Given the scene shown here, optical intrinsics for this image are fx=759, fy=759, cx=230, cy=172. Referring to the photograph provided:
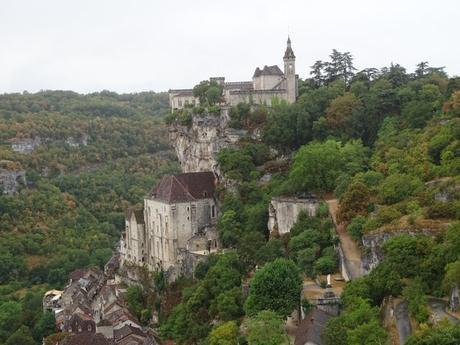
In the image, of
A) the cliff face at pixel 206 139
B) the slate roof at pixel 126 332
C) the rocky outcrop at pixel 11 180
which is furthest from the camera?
the rocky outcrop at pixel 11 180

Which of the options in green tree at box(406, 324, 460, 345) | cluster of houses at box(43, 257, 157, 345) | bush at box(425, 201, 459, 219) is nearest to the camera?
green tree at box(406, 324, 460, 345)

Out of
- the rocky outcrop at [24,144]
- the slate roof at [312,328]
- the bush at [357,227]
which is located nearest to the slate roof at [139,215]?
the bush at [357,227]

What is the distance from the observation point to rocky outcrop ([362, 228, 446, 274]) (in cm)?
3884

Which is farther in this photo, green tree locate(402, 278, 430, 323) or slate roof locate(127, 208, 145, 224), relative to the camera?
slate roof locate(127, 208, 145, 224)

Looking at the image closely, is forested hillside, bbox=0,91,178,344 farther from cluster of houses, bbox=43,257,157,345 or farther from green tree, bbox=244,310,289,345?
green tree, bbox=244,310,289,345

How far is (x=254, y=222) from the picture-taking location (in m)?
55.8

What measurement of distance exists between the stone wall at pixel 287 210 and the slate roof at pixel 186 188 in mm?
8805

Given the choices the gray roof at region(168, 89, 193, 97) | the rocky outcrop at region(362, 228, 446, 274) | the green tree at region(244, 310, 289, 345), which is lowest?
the green tree at region(244, 310, 289, 345)

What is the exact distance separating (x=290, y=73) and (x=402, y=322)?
37548 mm

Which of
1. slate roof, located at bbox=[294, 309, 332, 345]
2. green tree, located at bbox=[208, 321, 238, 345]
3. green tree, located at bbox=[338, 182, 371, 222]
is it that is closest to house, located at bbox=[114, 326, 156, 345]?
green tree, located at bbox=[208, 321, 238, 345]

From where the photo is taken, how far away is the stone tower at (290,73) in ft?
224

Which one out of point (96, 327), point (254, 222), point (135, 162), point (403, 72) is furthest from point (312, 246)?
point (135, 162)

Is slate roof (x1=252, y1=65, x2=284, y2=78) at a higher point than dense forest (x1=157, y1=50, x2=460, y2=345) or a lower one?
higher

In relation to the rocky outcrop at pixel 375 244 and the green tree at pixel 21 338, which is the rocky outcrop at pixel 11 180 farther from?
the rocky outcrop at pixel 375 244
